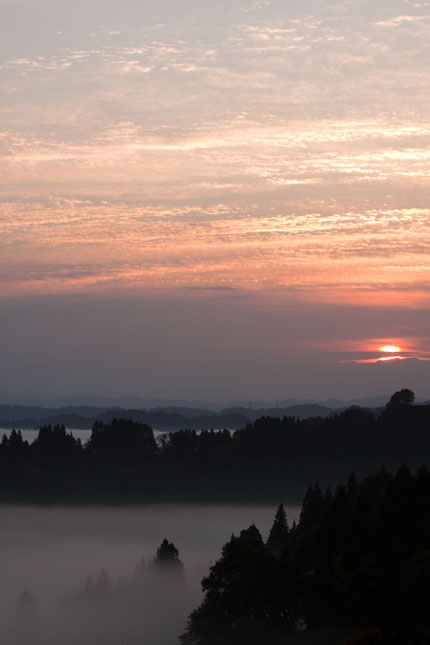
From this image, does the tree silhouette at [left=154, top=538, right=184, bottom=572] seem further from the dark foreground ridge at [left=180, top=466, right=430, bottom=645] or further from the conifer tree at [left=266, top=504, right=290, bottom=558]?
the dark foreground ridge at [left=180, top=466, right=430, bottom=645]

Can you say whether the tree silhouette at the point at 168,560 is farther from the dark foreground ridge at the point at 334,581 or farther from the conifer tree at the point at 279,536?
the dark foreground ridge at the point at 334,581

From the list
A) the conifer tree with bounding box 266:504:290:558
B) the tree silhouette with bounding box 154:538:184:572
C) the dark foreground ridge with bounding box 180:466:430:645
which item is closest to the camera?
the dark foreground ridge with bounding box 180:466:430:645

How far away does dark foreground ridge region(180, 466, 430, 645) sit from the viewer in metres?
58.7

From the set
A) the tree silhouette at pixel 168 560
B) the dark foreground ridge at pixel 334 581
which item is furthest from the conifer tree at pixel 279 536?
the dark foreground ridge at pixel 334 581

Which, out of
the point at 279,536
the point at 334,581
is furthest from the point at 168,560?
the point at 334,581

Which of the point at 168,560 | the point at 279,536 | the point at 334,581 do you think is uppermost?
the point at 334,581

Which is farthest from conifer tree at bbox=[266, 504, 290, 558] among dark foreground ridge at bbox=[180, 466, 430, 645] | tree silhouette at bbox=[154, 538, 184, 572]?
dark foreground ridge at bbox=[180, 466, 430, 645]

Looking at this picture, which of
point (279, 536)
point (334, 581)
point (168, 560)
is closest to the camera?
point (334, 581)

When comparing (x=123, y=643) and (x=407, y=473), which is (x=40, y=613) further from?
(x=407, y=473)

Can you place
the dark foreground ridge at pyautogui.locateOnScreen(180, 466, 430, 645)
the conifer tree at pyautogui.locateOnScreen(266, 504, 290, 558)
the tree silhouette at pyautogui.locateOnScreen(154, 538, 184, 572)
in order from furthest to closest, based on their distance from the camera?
the tree silhouette at pyautogui.locateOnScreen(154, 538, 184, 572), the conifer tree at pyautogui.locateOnScreen(266, 504, 290, 558), the dark foreground ridge at pyautogui.locateOnScreen(180, 466, 430, 645)

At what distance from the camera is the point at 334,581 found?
205 ft

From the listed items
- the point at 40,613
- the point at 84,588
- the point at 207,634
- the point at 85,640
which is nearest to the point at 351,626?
the point at 207,634

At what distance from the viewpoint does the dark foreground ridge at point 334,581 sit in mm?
58656

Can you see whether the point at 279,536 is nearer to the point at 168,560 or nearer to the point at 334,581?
the point at 168,560
